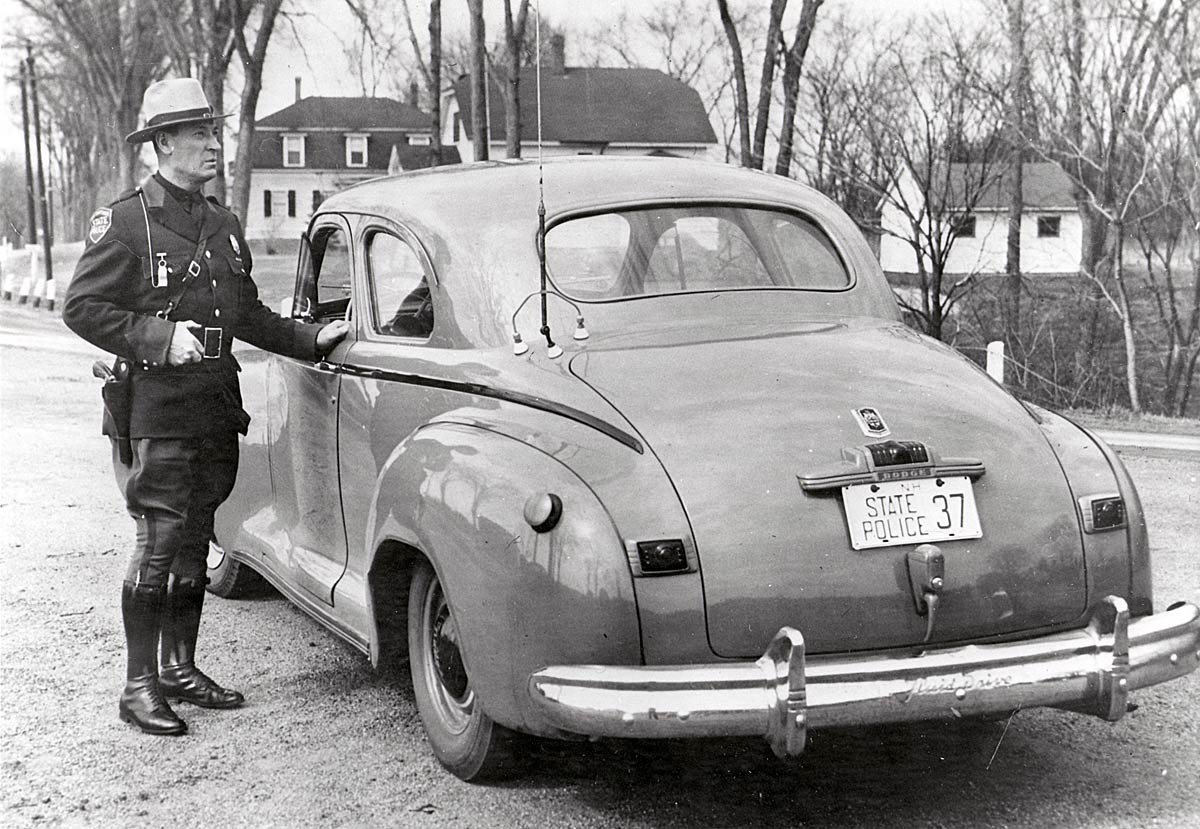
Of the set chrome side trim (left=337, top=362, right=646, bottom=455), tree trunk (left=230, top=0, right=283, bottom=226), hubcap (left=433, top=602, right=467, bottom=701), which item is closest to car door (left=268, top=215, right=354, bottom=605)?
chrome side trim (left=337, top=362, right=646, bottom=455)

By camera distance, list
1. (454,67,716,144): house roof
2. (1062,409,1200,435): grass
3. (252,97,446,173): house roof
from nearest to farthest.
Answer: (1062,409,1200,435): grass → (454,67,716,144): house roof → (252,97,446,173): house roof

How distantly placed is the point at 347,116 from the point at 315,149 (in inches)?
93.7

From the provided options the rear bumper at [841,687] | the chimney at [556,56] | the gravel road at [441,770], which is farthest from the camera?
the chimney at [556,56]

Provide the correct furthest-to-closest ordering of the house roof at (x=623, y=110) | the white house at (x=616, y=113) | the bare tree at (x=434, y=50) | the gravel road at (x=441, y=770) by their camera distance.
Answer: the house roof at (x=623, y=110), the white house at (x=616, y=113), the bare tree at (x=434, y=50), the gravel road at (x=441, y=770)

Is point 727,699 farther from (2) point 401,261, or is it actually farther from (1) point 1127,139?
Result: (1) point 1127,139

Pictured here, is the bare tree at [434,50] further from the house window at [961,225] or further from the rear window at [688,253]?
the rear window at [688,253]

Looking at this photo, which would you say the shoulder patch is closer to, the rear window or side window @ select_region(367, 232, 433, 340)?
side window @ select_region(367, 232, 433, 340)

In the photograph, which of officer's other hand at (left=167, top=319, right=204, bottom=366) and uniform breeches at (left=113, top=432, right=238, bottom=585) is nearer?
officer's other hand at (left=167, top=319, right=204, bottom=366)

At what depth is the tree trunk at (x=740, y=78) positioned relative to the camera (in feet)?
76.1

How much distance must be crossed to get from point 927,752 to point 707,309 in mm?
1481

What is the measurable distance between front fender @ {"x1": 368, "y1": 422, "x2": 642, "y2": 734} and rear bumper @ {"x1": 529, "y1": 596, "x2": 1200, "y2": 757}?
0.08 metres

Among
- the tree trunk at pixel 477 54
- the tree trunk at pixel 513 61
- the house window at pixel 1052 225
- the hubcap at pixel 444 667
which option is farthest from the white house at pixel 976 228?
the hubcap at pixel 444 667

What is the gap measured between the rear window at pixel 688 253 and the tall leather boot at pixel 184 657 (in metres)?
1.70

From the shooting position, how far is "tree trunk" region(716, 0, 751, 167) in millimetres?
23203
